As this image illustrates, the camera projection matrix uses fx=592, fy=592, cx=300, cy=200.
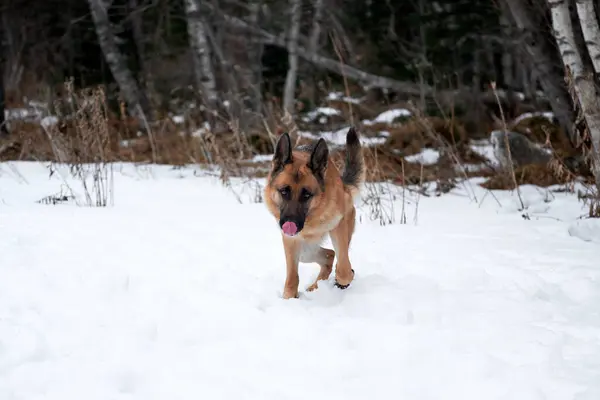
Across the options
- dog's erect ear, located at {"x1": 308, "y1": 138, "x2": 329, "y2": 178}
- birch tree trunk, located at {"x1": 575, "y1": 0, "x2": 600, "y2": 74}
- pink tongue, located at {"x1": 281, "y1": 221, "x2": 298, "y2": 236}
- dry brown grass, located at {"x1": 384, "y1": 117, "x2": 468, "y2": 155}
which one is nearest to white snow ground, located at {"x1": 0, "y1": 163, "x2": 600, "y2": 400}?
pink tongue, located at {"x1": 281, "y1": 221, "x2": 298, "y2": 236}

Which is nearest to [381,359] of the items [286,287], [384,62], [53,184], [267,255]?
[286,287]

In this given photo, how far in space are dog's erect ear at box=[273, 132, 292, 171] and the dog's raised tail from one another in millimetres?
736

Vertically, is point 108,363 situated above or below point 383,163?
above

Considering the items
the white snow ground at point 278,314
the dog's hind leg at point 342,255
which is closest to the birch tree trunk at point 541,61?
the white snow ground at point 278,314

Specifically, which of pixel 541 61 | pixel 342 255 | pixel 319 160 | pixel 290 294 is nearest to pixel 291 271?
pixel 290 294

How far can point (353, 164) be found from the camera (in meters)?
4.66

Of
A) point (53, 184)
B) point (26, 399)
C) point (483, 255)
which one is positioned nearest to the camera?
point (26, 399)

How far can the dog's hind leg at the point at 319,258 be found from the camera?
4.29 meters

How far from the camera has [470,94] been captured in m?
13.9

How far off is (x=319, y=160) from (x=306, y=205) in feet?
1.11

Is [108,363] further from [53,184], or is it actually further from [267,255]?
[53,184]

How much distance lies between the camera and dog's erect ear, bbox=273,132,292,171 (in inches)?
155

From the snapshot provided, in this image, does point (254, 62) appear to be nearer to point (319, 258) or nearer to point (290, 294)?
point (319, 258)

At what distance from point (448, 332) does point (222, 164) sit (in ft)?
18.1
